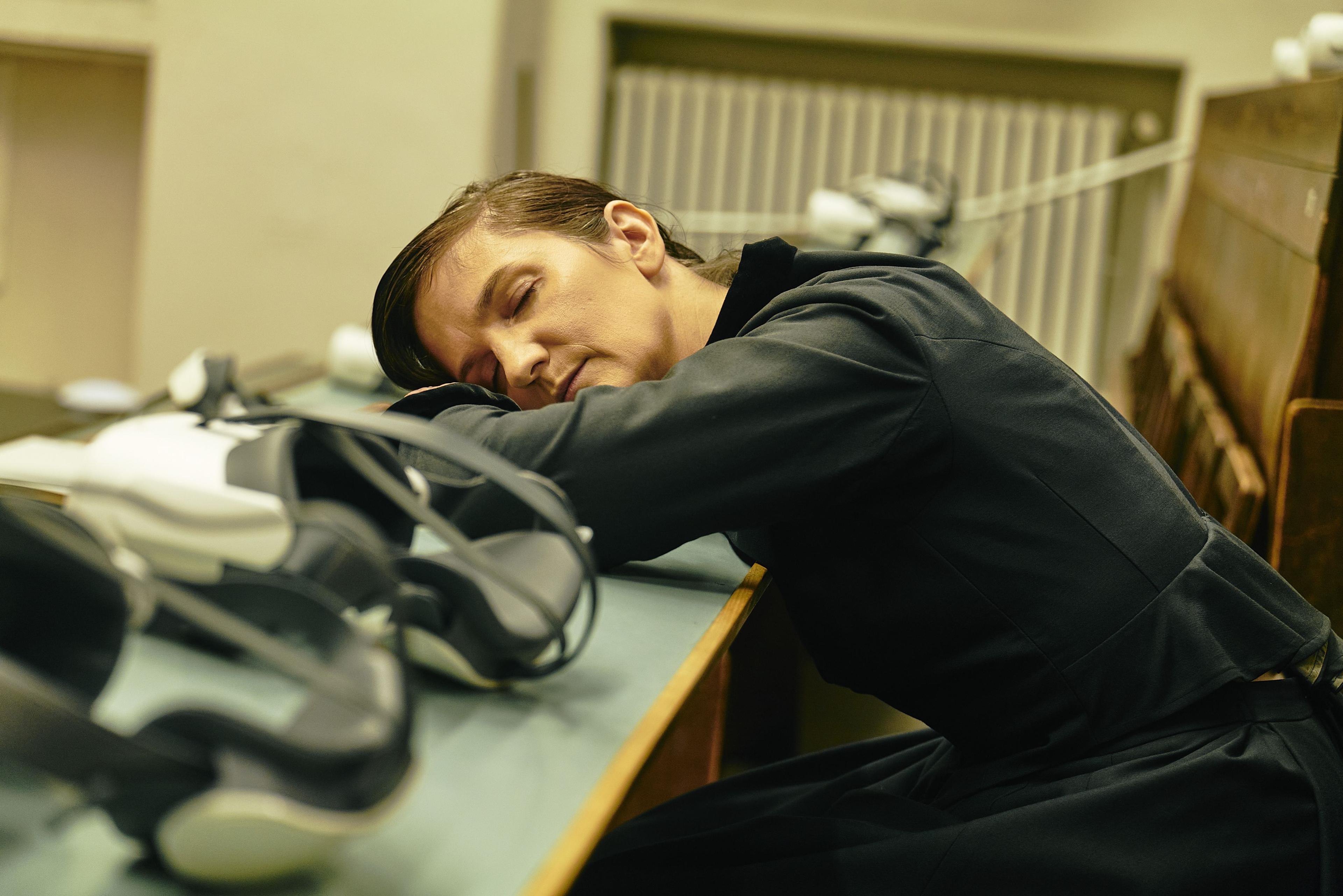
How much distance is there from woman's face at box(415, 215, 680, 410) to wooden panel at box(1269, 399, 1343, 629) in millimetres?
782

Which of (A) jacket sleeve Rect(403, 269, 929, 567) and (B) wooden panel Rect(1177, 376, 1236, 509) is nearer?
(A) jacket sleeve Rect(403, 269, 929, 567)

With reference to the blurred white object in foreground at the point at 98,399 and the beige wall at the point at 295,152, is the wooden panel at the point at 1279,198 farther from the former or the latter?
the beige wall at the point at 295,152

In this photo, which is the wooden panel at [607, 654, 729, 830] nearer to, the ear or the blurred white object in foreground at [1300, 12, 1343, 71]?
the ear

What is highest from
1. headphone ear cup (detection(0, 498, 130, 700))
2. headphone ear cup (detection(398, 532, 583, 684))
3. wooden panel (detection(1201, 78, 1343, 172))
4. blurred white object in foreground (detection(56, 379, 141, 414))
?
wooden panel (detection(1201, 78, 1343, 172))

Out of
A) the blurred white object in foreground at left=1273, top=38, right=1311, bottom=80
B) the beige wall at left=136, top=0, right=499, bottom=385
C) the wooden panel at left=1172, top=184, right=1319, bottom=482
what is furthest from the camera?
the beige wall at left=136, top=0, right=499, bottom=385

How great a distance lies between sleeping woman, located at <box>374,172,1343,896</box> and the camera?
29.0 inches

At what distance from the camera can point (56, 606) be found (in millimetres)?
431

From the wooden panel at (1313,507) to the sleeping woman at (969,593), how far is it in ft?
1.49

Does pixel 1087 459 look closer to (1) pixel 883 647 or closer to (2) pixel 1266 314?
(1) pixel 883 647

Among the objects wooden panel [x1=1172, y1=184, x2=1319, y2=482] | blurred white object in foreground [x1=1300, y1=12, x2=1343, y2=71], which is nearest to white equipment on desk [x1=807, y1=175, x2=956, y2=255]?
wooden panel [x1=1172, y1=184, x2=1319, y2=482]

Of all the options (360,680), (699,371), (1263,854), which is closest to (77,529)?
(360,680)

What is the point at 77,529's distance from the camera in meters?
0.47

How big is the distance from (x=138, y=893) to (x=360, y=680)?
10 centimetres

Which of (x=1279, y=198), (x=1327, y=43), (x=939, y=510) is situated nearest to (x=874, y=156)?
(x=1327, y=43)
